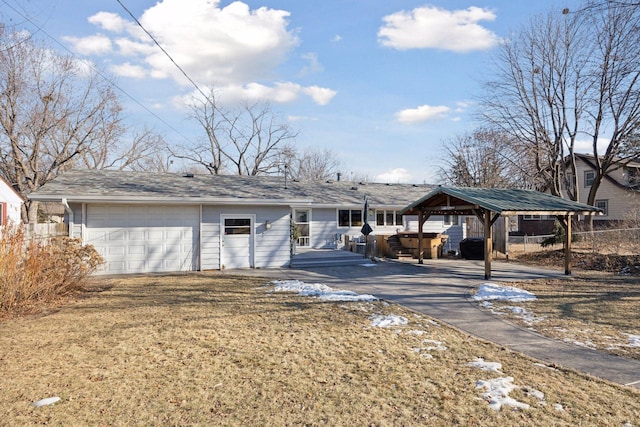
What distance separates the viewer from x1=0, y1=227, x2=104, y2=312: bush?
22.8 ft

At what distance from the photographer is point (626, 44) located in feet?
57.8

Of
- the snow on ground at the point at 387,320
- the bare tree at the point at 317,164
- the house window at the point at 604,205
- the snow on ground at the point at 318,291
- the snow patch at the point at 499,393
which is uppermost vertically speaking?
the bare tree at the point at 317,164

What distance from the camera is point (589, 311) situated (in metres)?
7.36

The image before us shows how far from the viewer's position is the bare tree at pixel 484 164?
79.4ft

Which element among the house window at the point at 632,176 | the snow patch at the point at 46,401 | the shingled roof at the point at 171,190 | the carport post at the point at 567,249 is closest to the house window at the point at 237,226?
the shingled roof at the point at 171,190

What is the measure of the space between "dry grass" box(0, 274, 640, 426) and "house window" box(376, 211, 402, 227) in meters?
13.0

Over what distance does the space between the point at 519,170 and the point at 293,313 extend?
72.9ft

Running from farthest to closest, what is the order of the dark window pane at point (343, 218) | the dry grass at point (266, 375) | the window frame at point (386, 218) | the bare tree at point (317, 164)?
the bare tree at point (317, 164) < the window frame at point (386, 218) < the dark window pane at point (343, 218) < the dry grass at point (266, 375)

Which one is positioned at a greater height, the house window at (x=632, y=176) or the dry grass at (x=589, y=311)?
the house window at (x=632, y=176)

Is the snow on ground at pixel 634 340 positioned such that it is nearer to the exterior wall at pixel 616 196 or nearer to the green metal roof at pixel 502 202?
the green metal roof at pixel 502 202

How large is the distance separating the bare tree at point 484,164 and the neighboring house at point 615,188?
4.03 m

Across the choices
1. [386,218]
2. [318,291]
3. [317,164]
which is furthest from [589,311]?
[317,164]

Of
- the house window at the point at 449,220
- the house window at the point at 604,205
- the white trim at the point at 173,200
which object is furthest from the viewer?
the house window at the point at 604,205

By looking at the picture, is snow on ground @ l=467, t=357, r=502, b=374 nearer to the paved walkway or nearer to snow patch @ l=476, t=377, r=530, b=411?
snow patch @ l=476, t=377, r=530, b=411
